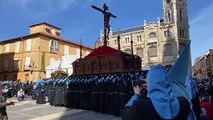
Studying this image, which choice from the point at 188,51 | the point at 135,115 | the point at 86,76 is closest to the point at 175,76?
the point at 188,51

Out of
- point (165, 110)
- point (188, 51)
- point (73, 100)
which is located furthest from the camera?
point (73, 100)

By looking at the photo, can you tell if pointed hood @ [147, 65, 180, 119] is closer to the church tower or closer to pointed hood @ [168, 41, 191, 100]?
pointed hood @ [168, 41, 191, 100]

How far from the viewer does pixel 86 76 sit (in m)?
13.0

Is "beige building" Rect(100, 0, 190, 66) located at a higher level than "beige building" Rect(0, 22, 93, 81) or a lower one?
higher

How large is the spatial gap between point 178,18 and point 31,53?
45.2m

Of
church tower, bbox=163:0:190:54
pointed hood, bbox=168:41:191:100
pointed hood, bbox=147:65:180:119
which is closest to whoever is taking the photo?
pointed hood, bbox=147:65:180:119

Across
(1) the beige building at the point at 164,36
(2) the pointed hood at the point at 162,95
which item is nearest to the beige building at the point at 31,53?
(1) the beige building at the point at 164,36

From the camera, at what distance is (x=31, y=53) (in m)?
41.3

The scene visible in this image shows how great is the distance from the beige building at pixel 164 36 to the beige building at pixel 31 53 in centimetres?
2824

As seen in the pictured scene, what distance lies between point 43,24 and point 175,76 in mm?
45522

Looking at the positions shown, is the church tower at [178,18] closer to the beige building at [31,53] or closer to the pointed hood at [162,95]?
the beige building at [31,53]

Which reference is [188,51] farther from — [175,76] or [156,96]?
[156,96]

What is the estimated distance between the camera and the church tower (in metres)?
68.4

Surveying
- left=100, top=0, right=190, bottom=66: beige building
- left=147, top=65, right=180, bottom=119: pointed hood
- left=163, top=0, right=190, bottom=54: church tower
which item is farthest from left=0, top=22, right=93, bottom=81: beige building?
left=147, top=65, right=180, bottom=119: pointed hood
